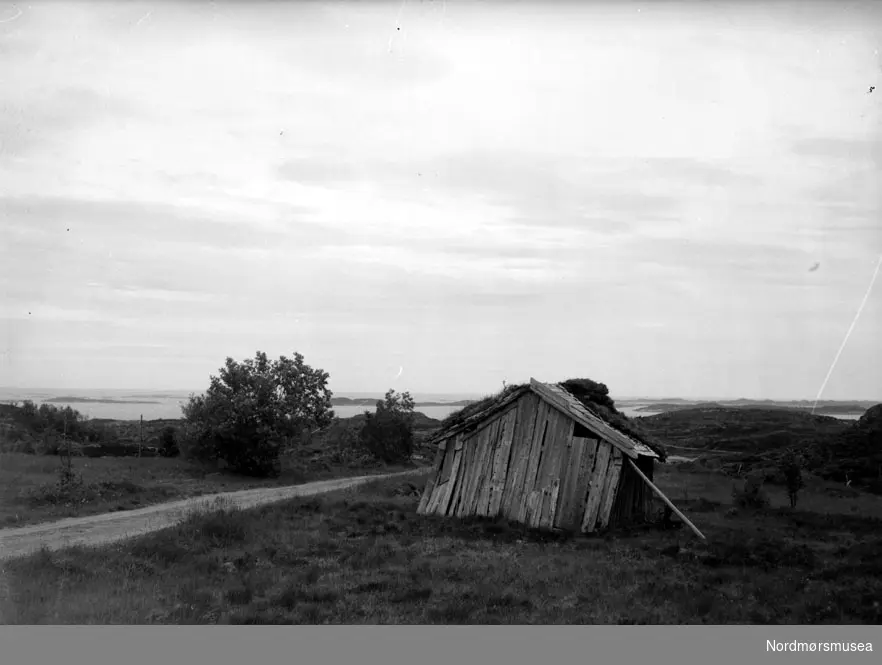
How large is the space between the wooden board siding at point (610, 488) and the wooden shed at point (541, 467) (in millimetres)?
26

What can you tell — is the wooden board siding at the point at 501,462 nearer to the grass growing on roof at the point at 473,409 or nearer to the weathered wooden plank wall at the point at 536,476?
the weathered wooden plank wall at the point at 536,476

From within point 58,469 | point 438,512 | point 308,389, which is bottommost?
point 58,469

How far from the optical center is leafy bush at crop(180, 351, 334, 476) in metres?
35.5

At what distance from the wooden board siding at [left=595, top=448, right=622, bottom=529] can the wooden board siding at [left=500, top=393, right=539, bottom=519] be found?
228cm

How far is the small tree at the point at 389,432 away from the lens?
49.2m

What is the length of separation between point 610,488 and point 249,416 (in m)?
20.9

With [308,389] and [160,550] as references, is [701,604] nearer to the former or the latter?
[160,550]

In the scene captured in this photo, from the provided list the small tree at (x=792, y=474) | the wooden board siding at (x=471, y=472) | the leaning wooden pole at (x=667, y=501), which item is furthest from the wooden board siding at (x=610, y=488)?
the small tree at (x=792, y=474)

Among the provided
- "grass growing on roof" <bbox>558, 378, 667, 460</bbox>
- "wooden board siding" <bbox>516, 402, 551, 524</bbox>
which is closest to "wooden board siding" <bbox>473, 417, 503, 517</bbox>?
"wooden board siding" <bbox>516, 402, 551, 524</bbox>

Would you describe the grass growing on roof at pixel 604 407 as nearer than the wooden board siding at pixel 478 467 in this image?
Result: No

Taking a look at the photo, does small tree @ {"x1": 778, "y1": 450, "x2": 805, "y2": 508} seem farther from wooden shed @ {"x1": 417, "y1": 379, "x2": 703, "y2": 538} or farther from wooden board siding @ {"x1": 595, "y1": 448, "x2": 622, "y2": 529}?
wooden board siding @ {"x1": 595, "y1": 448, "x2": 622, "y2": 529}

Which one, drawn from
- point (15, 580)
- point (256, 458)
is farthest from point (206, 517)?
point (256, 458)

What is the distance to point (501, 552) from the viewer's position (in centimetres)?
1653
